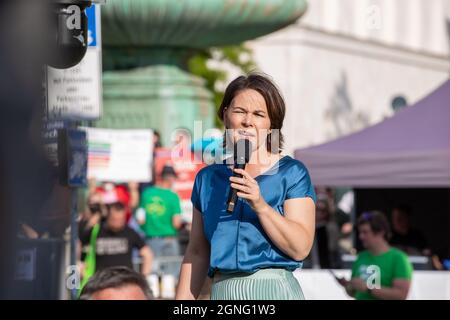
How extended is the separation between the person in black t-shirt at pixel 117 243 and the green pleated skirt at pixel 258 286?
25.6 ft

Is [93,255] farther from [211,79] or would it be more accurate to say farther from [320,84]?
[320,84]

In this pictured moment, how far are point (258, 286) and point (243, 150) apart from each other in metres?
0.38

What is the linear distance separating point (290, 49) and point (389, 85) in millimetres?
4094

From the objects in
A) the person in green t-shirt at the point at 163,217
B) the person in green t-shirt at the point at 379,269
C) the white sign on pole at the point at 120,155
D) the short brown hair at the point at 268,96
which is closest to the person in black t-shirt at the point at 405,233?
the person in green t-shirt at the point at 163,217

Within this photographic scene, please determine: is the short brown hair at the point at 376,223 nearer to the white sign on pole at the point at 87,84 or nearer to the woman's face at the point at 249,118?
the white sign on pole at the point at 87,84

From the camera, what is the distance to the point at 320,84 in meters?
34.6

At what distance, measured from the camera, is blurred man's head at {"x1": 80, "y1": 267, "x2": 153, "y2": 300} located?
469 cm

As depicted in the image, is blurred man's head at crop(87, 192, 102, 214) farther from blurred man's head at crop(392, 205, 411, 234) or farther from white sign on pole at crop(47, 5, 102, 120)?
white sign on pole at crop(47, 5, 102, 120)

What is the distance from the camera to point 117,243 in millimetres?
11844

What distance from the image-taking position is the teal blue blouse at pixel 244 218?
388 cm

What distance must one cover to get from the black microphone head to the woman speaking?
0.5 inches

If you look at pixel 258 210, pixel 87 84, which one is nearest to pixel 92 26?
pixel 87 84

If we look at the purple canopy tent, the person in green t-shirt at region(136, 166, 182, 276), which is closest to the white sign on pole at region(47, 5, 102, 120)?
the purple canopy tent

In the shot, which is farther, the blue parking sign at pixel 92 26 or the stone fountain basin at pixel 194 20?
the stone fountain basin at pixel 194 20
